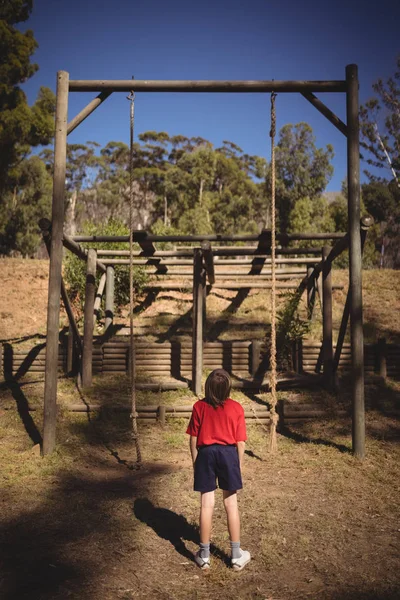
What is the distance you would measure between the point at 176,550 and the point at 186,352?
6522 millimetres

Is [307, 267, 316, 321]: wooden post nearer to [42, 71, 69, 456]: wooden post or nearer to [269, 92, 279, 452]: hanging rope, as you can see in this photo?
[269, 92, 279, 452]: hanging rope

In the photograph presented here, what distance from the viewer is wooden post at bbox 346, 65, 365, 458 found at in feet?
18.8

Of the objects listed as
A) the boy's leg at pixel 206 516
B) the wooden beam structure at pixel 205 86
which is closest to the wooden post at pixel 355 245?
the wooden beam structure at pixel 205 86

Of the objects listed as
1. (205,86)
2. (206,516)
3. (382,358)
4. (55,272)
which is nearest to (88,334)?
(55,272)

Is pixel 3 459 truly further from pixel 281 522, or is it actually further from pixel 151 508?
pixel 281 522

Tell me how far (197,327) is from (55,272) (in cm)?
366

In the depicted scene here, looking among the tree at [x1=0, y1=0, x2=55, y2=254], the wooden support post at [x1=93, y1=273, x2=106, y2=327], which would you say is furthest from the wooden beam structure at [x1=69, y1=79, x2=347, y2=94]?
the tree at [x1=0, y1=0, x2=55, y2=254]

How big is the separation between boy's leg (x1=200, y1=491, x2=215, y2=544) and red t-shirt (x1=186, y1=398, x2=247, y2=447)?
350 mm

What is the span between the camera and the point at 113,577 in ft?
9.64

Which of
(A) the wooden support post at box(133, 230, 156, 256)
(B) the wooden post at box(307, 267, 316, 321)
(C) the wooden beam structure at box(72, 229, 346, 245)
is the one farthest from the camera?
(B) the wooden post at box(307, 267, 316, 321)

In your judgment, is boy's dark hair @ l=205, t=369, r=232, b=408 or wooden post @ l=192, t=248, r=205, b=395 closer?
boy's dark hair @ l=205, t=369, r=232, b=408

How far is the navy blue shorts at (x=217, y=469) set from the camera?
311 cm

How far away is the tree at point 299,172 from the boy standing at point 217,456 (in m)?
35.8

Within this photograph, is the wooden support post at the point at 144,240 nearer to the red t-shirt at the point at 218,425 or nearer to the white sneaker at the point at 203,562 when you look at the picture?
the red t-shirt at the point at 218,425
